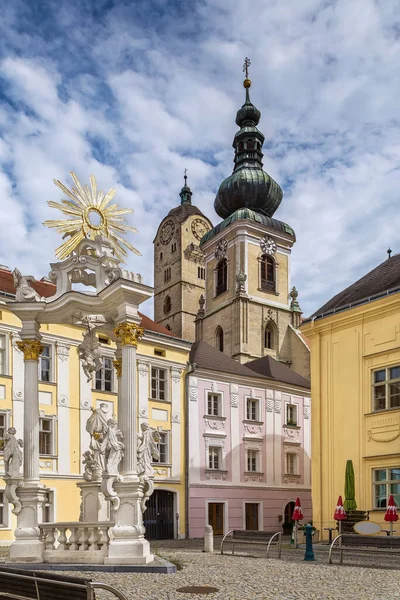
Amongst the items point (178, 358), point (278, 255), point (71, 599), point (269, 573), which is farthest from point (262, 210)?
point (71, 599)

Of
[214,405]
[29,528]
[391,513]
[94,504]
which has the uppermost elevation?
[214,405]

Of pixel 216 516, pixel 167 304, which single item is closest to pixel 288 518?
pixel 216 516

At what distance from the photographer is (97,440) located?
14.1 metres

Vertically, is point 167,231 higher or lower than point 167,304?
higher

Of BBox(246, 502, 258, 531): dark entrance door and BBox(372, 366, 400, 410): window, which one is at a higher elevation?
BBox(372, 366, 400, 410): window

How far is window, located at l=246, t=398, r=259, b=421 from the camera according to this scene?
33750mm

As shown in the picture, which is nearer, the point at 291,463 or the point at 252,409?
the point at 252,409

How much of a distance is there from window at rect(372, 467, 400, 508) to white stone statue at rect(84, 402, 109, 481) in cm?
1007

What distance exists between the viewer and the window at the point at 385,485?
20922 millimetres

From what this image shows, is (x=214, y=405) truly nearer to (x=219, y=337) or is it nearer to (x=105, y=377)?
(x=105, y=377)

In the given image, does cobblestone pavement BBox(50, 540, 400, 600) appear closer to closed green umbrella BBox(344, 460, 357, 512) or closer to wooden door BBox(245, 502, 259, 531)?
closed green umbrella BBox(344, 460, 357, 512)

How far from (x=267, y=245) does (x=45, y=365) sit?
3222 cm

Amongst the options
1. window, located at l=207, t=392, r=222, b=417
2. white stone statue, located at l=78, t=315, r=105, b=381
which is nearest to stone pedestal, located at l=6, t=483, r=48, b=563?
white stone statue, located at l=78, t=315, r=105, b=381

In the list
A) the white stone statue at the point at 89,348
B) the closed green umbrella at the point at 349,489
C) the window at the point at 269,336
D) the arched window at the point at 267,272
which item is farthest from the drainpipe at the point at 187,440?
the arched window at the point at 267,272
